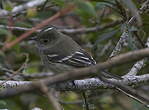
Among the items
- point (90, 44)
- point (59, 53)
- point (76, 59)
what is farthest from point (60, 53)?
point (90, 44)

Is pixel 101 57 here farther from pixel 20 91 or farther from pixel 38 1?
pixel 20 91

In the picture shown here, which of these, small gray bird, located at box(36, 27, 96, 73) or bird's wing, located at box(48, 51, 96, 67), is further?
small gray bird, located at box(36, 27, 96, 73)

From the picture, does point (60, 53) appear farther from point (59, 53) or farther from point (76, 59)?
point (76, 59)

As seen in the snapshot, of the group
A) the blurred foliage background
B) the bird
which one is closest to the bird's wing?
the bird

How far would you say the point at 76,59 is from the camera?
4367 mm

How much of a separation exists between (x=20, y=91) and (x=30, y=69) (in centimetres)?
478

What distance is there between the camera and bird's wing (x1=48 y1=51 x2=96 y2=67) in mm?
4254

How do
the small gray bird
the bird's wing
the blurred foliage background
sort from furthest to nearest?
1. the blurred foliage background
2. the small gray bird
3. the bird's wing

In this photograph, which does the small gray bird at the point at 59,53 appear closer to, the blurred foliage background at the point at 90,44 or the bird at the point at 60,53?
the bird at the point at 60,53

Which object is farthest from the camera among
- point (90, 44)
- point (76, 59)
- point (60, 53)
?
point (90, 44)

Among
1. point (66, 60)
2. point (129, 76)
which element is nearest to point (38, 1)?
point (66, 60)

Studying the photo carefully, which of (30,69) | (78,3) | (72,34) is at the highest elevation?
(78,3)

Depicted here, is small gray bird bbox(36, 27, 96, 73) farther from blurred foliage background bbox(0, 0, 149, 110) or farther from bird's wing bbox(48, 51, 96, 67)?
blurred foliage background bbox(0, 0, 149, 110)

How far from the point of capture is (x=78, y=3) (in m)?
2.20
